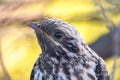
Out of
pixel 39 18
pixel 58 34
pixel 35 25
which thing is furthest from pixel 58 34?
pixel 39 18

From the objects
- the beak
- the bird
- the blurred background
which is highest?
the blurred background

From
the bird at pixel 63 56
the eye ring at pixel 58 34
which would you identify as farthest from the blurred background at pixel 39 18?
the eye ring at pixel 58 34

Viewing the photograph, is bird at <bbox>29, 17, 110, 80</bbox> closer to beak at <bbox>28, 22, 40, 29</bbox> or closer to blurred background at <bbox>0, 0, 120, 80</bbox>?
beak at <bbox>28, 22, 40, 29</bbox>

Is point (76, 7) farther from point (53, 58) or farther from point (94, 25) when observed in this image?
point (53, 58)

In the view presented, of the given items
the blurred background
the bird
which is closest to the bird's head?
the bird

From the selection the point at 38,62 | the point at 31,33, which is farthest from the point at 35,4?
the point at 38,62

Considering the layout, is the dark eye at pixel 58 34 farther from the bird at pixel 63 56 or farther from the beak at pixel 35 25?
the beak at pixel 35 25

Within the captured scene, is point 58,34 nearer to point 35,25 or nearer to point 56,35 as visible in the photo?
point 56,35
